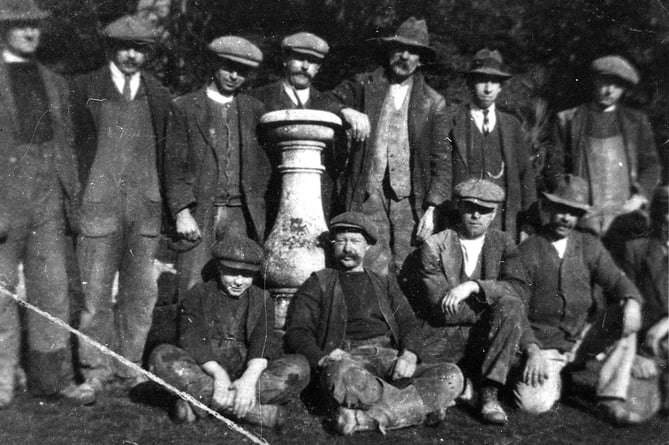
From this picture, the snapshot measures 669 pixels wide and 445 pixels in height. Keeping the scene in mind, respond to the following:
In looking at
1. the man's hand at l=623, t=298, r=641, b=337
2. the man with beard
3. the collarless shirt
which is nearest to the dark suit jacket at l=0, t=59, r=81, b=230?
the man with beard

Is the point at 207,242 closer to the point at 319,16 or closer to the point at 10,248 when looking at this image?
the point at 10,248

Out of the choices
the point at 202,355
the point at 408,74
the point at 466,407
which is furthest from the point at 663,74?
the point at 202,355

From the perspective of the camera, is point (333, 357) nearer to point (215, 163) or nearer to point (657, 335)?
point (215, 163)

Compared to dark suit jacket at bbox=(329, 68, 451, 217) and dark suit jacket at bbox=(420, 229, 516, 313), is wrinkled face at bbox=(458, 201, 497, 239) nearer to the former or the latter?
dark suit jacket at bbox=(420, 229, 516, 313)

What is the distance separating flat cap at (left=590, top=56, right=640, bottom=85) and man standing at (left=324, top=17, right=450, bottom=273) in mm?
1260

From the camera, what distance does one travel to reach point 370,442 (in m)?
3.53

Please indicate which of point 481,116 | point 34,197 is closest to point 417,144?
point 481,116

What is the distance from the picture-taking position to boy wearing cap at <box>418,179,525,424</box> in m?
3.98

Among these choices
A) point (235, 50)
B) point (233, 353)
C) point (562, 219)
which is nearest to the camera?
point (233, 353)

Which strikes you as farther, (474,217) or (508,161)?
(508,161)

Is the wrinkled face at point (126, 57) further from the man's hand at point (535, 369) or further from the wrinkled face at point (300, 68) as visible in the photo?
the man's hand at point (535, 369)

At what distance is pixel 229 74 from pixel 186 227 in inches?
41.8

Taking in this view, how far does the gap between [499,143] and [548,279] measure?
108 centimetres

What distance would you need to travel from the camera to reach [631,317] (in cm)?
432
